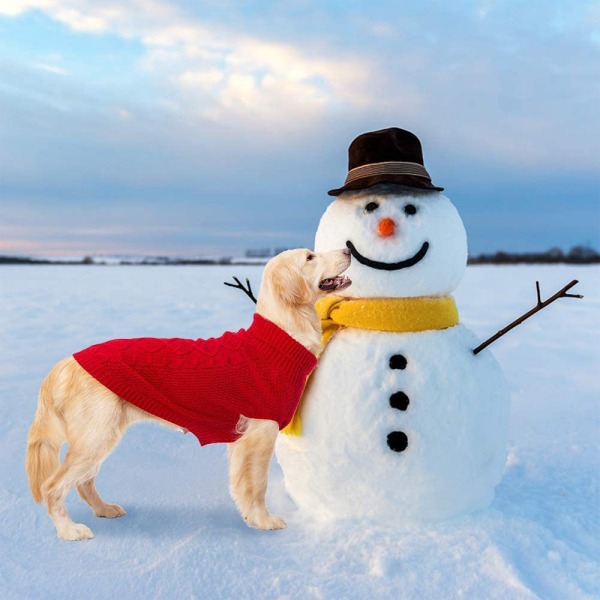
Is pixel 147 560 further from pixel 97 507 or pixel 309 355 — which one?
pixel 309 355

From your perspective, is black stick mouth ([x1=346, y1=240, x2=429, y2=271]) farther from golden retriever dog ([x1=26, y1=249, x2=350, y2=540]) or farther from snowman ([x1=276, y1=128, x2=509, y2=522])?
golden retriever dog ([x1=26, y1=249, x2=350, y2=540])

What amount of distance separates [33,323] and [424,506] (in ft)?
20.5

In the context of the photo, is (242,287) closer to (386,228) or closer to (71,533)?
(386,228)

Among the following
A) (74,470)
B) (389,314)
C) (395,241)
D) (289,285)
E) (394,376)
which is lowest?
(74,470)

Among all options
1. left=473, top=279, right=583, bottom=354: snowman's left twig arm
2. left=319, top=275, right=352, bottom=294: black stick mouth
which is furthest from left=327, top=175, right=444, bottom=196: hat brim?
left=473, top=279, right=583, bottom=354: snowman's left twig arm

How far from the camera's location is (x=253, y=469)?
2494mm

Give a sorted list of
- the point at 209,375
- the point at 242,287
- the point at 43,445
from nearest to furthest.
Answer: the point at 209,375 < the point at 43,445 < the point at 242,287

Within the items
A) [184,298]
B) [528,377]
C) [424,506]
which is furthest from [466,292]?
[424,506]

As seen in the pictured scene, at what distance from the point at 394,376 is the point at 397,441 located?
28 centimetres

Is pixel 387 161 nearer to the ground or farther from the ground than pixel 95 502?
farther from the ground

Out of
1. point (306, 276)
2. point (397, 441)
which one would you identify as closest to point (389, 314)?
point (306, 276)

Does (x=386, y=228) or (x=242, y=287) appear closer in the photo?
(x=386, y=228)

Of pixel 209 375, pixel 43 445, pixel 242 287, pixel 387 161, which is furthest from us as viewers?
pixel 242 287

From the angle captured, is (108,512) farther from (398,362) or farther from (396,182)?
(396,182)
